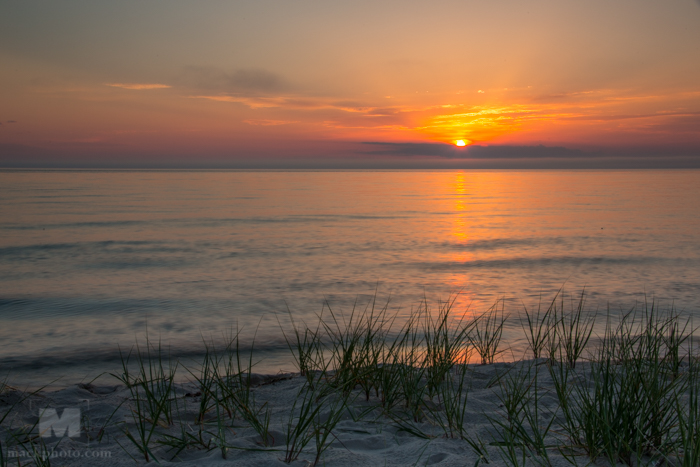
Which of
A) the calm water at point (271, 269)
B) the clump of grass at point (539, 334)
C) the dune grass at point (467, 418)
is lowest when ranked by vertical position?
the calm water at point (271, 269)

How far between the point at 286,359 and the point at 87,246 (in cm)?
1111

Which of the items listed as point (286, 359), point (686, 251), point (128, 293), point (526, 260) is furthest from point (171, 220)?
Result: point (686, 251)

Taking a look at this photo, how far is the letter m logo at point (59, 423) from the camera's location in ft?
9.58

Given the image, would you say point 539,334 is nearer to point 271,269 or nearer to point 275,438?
point 275,438

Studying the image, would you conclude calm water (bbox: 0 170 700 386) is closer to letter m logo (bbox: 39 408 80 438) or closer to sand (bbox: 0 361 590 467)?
sand (bbox: 0 361 590 467)

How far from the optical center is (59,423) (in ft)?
10.0

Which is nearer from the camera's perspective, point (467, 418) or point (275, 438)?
point (275, 438)

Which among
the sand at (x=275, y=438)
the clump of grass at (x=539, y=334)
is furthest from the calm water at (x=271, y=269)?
the sand at (x=275, y=438)

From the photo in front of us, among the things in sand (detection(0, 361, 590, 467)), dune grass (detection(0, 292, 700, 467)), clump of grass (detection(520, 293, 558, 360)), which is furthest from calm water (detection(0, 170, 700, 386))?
dune grass (detection(0, 292, 700, 467))

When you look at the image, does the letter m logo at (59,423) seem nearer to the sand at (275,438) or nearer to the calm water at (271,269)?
the sand at (275,438)

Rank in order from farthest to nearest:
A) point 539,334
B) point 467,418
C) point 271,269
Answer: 1. point 271,269
2. point 539,334
3. point 467,418

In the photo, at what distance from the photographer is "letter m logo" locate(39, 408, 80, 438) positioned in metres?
2.92

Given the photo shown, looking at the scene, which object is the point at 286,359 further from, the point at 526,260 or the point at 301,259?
the point at 526,260

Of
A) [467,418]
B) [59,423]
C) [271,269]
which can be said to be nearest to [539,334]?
[467,418]
